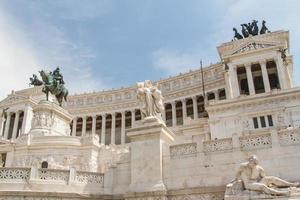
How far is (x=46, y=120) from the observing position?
140 ft

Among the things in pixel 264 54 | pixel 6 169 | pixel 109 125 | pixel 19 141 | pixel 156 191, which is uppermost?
pixel 264 54

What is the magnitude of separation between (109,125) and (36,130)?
1678 inches

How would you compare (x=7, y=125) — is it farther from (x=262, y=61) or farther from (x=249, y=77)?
(x=262, y=61)

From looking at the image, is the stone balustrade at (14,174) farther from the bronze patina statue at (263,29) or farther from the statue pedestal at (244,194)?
the bronze patina statue at (263,29)

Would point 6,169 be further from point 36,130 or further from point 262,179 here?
point 36,130

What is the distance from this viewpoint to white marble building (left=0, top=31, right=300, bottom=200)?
50.5 ft

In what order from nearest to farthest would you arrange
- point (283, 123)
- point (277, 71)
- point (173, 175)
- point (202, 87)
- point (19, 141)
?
point (173, 175)
point (283, 123)
point (19, 141)
point (277, 71)
point (202, 87)

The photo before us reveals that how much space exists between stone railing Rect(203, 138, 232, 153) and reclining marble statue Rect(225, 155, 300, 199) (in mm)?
2355

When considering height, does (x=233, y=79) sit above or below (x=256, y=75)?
below

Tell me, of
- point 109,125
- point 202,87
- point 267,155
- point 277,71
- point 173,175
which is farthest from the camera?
point 109,125

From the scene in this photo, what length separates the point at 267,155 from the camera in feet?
48.8

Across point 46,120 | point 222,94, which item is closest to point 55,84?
point 46,120

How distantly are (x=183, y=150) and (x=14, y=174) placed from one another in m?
8.54

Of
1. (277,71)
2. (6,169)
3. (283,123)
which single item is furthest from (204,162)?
(277,71)
